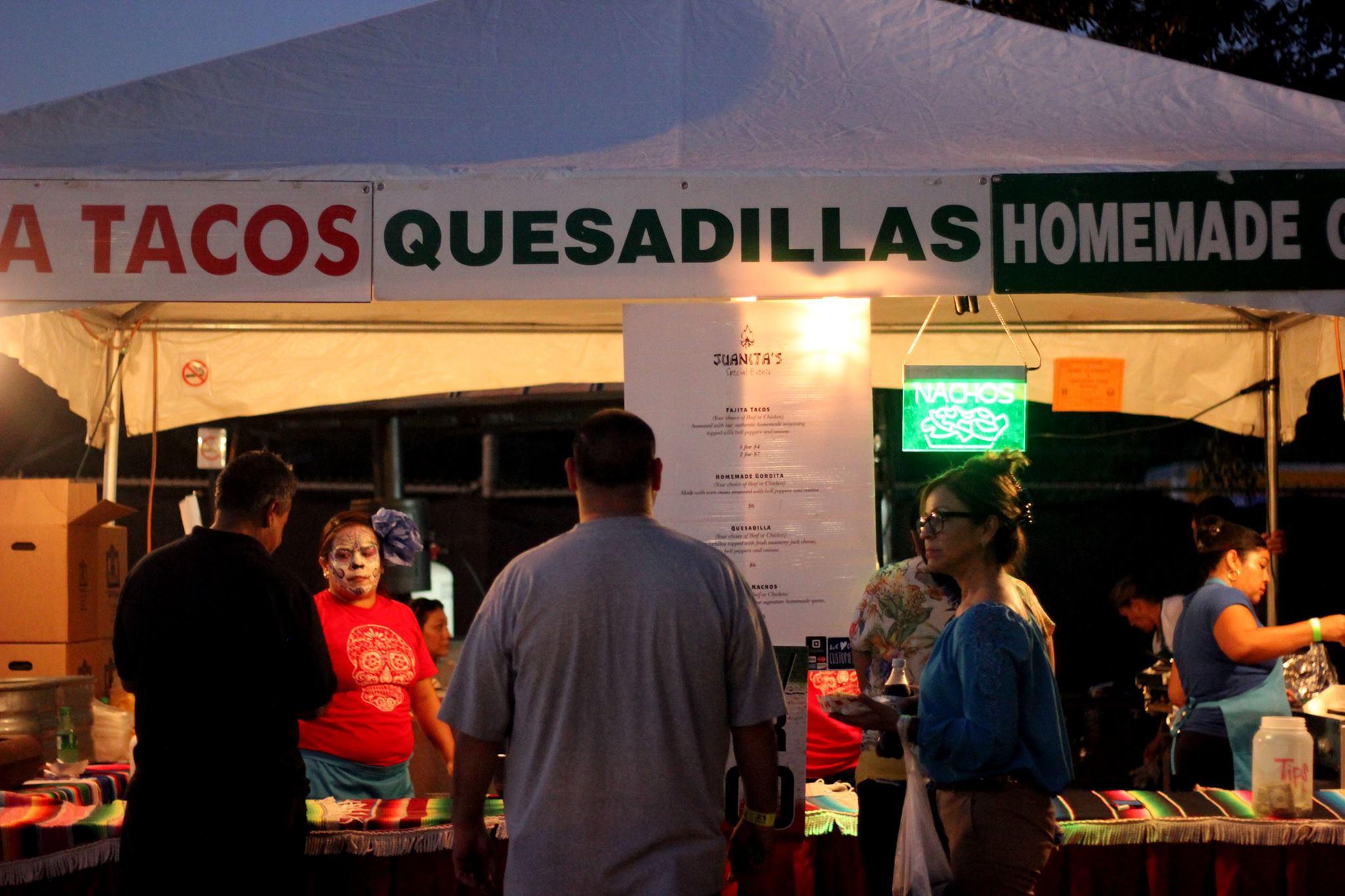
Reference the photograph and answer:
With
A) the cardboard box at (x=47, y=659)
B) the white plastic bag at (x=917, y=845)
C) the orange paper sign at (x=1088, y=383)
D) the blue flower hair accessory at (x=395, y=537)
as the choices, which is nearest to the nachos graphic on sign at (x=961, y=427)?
the orange paper sign at (x=1088, y=383)

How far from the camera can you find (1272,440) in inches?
246

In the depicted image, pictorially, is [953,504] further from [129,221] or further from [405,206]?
[129,221]

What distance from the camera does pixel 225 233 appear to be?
12.2 ft

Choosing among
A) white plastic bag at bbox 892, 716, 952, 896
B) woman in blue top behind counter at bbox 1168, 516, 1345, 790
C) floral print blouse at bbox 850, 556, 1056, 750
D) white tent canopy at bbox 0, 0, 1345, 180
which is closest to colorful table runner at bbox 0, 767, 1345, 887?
floral print blouse at bbox 850, 556, 1056, 750

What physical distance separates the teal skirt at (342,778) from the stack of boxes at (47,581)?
1.78 meters

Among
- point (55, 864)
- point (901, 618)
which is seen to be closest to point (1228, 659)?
point (901, 618)

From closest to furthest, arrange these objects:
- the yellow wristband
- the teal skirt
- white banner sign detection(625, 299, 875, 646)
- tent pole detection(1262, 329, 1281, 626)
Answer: the yellow wristband, white banner sign detection(625, 299, 875, 646), the teal skirt, tent pole detection(1262, 329, 1281, 626)

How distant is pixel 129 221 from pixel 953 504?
2.38 m

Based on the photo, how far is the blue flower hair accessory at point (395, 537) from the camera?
5094 millimetres

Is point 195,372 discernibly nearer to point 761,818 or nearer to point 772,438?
point 772,438

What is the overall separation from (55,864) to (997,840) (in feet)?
8.60

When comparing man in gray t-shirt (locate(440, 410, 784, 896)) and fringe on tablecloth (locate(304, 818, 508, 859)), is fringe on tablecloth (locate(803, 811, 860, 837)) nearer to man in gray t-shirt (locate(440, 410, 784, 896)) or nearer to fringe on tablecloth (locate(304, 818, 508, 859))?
fringe on tablecloth (locate(304, 818, 508, 859))

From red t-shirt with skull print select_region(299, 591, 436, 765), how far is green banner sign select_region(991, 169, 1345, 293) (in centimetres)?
233

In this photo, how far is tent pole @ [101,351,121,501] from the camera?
6.04m
